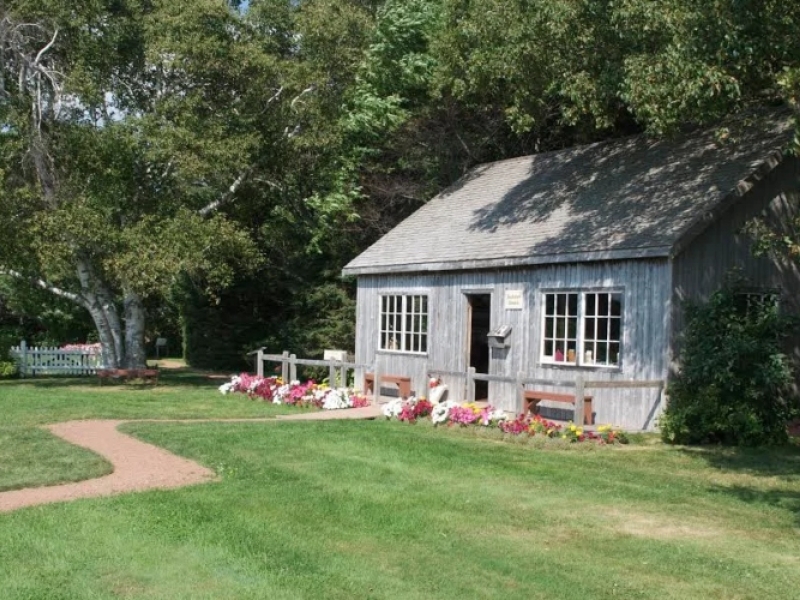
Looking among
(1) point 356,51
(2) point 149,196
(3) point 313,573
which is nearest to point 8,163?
(2) point 149,196

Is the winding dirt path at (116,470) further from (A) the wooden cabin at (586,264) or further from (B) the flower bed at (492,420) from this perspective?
(A) the wooden cabin at (586,264)

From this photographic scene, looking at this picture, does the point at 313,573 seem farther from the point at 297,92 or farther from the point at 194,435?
the point at 297,92

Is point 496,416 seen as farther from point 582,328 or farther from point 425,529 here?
point 425,529

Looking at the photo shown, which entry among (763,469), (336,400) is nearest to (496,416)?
(336,400)

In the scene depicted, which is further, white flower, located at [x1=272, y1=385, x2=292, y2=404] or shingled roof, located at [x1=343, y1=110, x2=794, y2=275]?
white flower, located at [x1=272, y1=385, x2=292, y2=404]

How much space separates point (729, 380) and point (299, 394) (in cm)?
899

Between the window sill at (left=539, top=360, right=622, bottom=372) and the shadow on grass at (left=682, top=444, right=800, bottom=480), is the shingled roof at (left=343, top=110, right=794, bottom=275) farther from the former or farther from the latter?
the shadow on grass at (left=682, top=444, right=800, bottom=480)

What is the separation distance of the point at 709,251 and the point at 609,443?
3.73 metres

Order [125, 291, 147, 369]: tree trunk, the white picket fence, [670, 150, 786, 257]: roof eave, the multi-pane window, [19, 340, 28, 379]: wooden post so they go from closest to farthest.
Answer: [670, 150, 786, 257]: roof eave → the multi-pane window → [125, 291, 147, 369]: tree trunk → [19, 340, 28, 379]: wooden post → the white picket fence

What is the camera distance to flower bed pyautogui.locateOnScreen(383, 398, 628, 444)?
1441 cm

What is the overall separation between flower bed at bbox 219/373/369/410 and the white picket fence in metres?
9.71

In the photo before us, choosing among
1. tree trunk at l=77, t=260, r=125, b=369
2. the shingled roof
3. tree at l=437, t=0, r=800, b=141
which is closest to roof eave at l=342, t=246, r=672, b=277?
the shingled roof

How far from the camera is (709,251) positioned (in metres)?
15.5

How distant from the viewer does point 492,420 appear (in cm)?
1569
